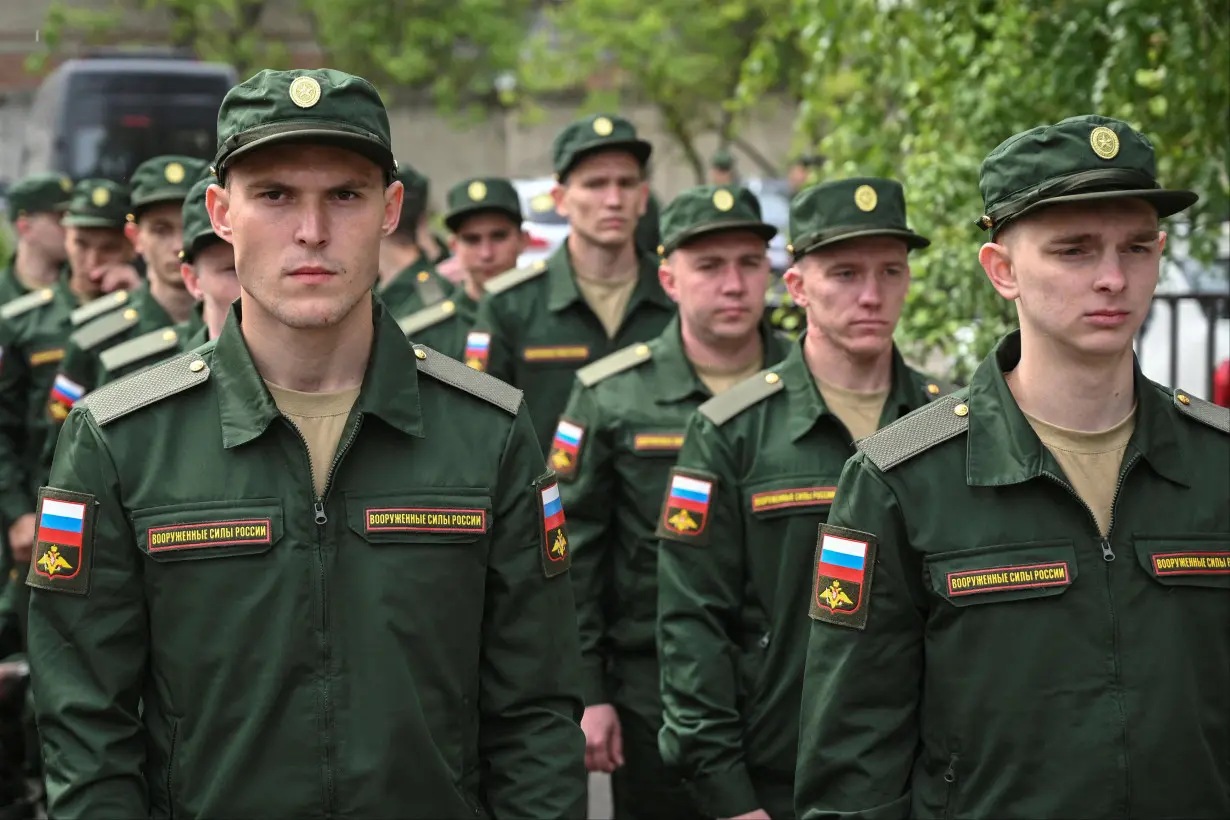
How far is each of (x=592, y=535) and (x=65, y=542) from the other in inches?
121

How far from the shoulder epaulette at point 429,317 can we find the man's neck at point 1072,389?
562 centimetres

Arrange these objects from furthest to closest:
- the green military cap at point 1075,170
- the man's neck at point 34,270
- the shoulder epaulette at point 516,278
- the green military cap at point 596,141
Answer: the man's neck at point 34,270, the shoulder epaulette at point 516,278, the green military cap at point 596,141, the green military cap at point 1075,170

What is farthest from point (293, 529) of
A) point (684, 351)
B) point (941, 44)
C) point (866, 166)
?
point (866, 166)

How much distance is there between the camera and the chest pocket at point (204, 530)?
3627 millimetres

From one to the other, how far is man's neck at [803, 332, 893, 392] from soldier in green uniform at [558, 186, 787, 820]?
0.73m

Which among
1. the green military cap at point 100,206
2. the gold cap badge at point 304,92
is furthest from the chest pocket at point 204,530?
the green military cap at point 100,206

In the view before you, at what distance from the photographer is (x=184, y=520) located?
11.9 ft

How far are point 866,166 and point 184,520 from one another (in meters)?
5.87

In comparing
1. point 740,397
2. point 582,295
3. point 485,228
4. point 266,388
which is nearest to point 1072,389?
point 266,388

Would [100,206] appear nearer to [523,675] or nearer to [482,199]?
[482,199]

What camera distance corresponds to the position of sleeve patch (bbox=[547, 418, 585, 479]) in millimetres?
6531

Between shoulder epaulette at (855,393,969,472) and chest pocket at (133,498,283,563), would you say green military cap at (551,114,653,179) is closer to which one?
shoulder epaulette at (855,393,969,472)

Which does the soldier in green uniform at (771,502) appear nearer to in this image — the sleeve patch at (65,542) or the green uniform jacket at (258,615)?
the green uniform jacket at (258,615)

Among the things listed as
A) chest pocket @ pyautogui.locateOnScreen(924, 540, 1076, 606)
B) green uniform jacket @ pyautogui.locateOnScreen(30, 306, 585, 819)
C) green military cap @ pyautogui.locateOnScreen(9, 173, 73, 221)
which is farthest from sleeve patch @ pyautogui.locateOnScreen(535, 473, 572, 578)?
green military cap @ pyautogui.locateOnScreen(9, 173, 73, 221)
